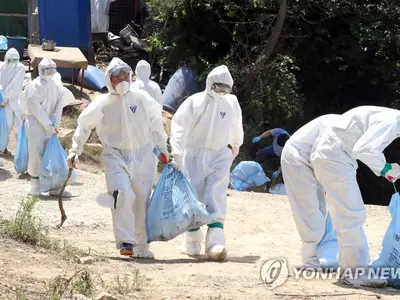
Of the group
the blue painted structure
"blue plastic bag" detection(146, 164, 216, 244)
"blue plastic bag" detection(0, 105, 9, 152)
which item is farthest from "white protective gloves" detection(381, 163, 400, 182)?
the blue painted structure

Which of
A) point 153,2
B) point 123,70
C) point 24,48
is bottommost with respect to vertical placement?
point 24,48

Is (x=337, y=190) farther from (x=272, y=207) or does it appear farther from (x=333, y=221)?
(x=272, y=207)

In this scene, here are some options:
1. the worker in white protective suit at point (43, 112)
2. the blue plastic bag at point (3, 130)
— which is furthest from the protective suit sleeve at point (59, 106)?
the blue plastic bag at point (3, 130)

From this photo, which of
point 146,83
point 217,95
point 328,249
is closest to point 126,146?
point 217,95

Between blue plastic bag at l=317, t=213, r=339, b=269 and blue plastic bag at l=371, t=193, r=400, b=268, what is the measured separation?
52 centimetres

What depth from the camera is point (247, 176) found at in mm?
14102

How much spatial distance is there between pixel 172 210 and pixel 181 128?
780 mm

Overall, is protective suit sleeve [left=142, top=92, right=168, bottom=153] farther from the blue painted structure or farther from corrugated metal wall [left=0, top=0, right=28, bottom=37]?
corrugated metal wall [left=0, top=0, right=28, bottom=37]

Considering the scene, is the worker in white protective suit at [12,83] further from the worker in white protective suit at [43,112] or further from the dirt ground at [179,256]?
the worker in white protective suit at [43,112]

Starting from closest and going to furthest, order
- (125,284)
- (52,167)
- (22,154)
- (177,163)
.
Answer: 1. (125,284)
2. (177,163)
3. (52,167)
4. (22,154)

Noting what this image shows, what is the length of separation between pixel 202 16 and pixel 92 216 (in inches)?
345

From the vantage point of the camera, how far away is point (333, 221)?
6723 millimetres

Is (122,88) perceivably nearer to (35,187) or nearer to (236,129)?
(236,129)

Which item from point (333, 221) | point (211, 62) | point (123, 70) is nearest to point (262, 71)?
point (211, 62)
